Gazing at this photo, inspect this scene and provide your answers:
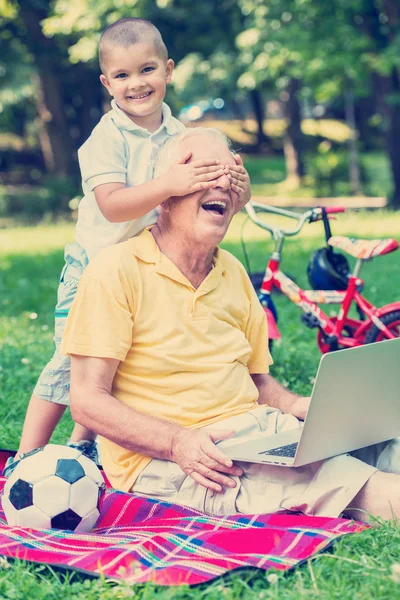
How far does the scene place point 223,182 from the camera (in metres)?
3.07

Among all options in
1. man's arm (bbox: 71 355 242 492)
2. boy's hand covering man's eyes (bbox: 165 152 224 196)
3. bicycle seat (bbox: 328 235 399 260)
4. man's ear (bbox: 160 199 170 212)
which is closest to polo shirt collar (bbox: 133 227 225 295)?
man's ear (bbox: 160 199 170 212)

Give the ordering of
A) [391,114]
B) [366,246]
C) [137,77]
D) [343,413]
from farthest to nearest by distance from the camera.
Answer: [391,114]
[366,246]
[137,77]
[343,413]

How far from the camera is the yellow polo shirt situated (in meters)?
3.06

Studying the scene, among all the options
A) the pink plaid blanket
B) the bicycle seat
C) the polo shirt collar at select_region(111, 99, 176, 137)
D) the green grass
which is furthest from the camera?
the bicycle seat

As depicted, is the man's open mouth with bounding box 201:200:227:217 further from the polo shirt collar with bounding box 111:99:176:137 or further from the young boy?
the polo shirt collar with bounding box 111:99:176:137

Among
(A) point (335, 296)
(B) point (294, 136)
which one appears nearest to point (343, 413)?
(A) point (335, 296)

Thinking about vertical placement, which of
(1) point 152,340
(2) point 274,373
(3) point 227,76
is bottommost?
(2) point 274,373

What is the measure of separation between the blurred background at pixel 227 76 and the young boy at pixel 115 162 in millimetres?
12352

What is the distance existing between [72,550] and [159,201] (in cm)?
116

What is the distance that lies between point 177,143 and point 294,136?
24990 mm

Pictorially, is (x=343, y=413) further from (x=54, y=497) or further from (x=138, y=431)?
(x=54, y=497)

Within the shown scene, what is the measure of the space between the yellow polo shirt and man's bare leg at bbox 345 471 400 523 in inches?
20.5

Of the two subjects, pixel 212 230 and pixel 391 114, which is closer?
pixel 212 230

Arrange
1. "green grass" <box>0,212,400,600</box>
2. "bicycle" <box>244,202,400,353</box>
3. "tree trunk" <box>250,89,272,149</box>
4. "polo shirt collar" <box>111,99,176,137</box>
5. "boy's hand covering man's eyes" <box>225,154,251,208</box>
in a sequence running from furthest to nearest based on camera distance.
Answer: "tree trunk" <box>250,89,272,149</box> → "bicycle" <box>244,202,400,353</box> → "polo shirt collar" <box>111,99,176,137</box> → "boy's hand covering man's eyes" <box>225,154,251,208</box> → "green grass" <box>0,212,400,600</box>
